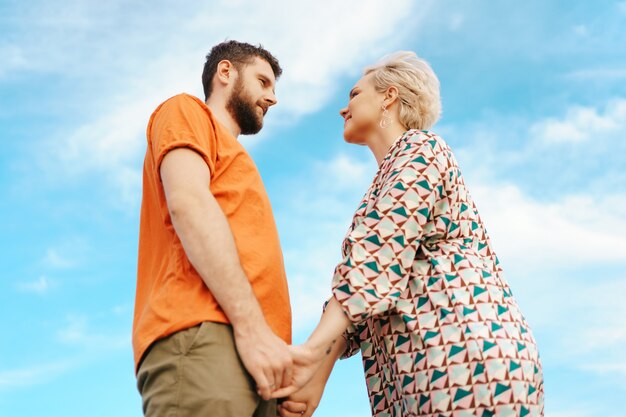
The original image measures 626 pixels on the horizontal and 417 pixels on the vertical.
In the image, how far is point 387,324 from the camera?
319 centimetres

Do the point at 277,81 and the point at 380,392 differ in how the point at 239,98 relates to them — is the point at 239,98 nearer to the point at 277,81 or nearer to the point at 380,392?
the point at 277,81

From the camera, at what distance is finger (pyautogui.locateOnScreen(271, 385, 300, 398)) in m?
3.00

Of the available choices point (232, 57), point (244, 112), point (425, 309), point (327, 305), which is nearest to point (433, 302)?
point (425, 309)

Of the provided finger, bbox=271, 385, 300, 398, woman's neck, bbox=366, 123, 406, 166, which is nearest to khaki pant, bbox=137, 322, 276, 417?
finger, bbox=271, 385, 300, 398

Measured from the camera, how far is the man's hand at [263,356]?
285 centimetres

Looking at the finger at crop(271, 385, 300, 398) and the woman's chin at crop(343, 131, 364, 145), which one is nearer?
the finger at crop(271, 385, 300, 398)

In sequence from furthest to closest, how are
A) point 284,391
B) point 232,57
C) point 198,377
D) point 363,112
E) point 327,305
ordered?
point 232,57 < point 363,112 < point 327,305 < point 284,391 < point 198,377

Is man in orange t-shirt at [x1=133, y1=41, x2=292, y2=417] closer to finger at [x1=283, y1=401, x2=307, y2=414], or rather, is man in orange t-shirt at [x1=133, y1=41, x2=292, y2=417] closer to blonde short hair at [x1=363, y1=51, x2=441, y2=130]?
finger at [x1=283, y1=401, x2=307, y2=414]

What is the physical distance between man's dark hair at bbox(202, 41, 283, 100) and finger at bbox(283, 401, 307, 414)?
75.9 inches

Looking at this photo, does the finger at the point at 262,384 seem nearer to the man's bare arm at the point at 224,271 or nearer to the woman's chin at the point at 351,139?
the man's bare arm at the point at 224,271

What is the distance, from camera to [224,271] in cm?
287

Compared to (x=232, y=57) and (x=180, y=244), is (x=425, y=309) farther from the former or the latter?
(x=232, y=57)

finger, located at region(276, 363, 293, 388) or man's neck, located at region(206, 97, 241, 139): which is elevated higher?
man's neck, located at region(206, 97, 241, 139)

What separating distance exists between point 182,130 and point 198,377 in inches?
42.6
